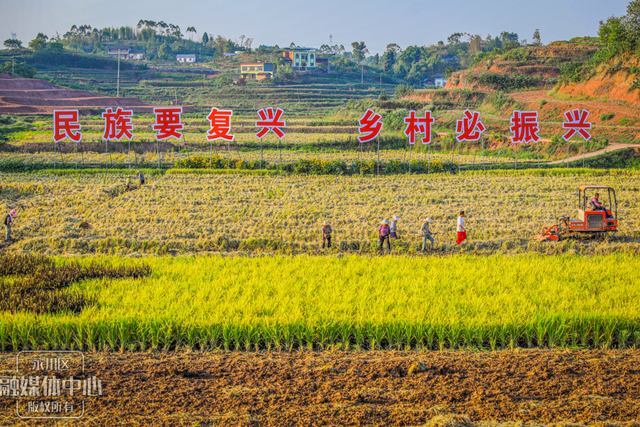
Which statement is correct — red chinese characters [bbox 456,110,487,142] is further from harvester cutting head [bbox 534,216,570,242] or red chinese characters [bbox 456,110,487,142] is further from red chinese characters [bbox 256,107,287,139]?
harvester cutting head [bbox 534,216,570,242]

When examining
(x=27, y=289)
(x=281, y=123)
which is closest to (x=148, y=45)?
(x=281, y=123)

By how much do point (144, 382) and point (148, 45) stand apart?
4742 inches

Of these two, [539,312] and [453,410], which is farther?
[539,312]

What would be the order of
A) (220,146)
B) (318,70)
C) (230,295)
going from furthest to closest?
(318,70) < (220,146) < (230,295)

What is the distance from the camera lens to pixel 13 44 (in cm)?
8069

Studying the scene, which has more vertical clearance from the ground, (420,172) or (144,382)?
(420,172)

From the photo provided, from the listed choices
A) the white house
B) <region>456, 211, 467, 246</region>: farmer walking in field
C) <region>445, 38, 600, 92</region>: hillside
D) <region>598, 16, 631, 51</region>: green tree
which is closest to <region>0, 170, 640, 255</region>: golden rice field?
<region>456, 211, 467, 246</region>: farmer walking in field

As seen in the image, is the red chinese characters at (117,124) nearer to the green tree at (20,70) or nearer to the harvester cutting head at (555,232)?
the harvester cutting head at (555,232)

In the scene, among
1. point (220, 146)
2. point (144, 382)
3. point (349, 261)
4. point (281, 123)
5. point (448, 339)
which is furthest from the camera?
point (220, 146)

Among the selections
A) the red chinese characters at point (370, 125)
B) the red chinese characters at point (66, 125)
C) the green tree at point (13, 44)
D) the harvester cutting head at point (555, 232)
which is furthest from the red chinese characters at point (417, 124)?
the green tree at point (13, 44)

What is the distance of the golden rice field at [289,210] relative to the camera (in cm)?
1186

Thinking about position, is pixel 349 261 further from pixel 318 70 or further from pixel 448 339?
pixel 318 70

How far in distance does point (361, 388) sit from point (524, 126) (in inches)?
886

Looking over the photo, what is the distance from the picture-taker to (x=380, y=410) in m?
4.72
